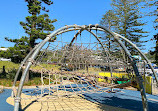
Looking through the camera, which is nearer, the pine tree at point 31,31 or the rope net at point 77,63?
the rope net at point 77,63

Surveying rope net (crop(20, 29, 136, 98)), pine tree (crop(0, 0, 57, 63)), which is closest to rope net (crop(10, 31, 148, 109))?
rope net (crop(20, 29, 136, 98))

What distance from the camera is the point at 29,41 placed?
1101cm

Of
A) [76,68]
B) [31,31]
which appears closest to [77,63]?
[76,68]

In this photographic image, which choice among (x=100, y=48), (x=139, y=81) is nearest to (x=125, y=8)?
(x=100, y=48)

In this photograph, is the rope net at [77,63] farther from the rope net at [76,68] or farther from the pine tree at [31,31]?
the pine tree at [31,31]

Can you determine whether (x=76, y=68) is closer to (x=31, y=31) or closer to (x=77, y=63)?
(x=77, y=63)

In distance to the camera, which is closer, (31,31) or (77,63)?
(77,63)

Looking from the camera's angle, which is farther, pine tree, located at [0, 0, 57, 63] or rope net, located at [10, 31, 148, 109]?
pine tree, located at [0, 0, 57, 63]

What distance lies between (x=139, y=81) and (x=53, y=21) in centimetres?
920

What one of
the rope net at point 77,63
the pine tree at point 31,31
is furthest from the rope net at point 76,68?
the pine tree at point 31,31

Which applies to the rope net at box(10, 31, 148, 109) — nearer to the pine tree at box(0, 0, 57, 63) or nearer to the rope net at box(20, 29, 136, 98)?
the rope net at box(20, 29, 136, 98)

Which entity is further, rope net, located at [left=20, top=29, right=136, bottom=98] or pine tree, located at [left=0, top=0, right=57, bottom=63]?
pine tree, located at [left=0, top=0, right=57, bottom=63]

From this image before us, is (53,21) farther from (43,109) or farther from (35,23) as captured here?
(43,109)

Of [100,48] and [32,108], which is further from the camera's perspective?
[100,48]
